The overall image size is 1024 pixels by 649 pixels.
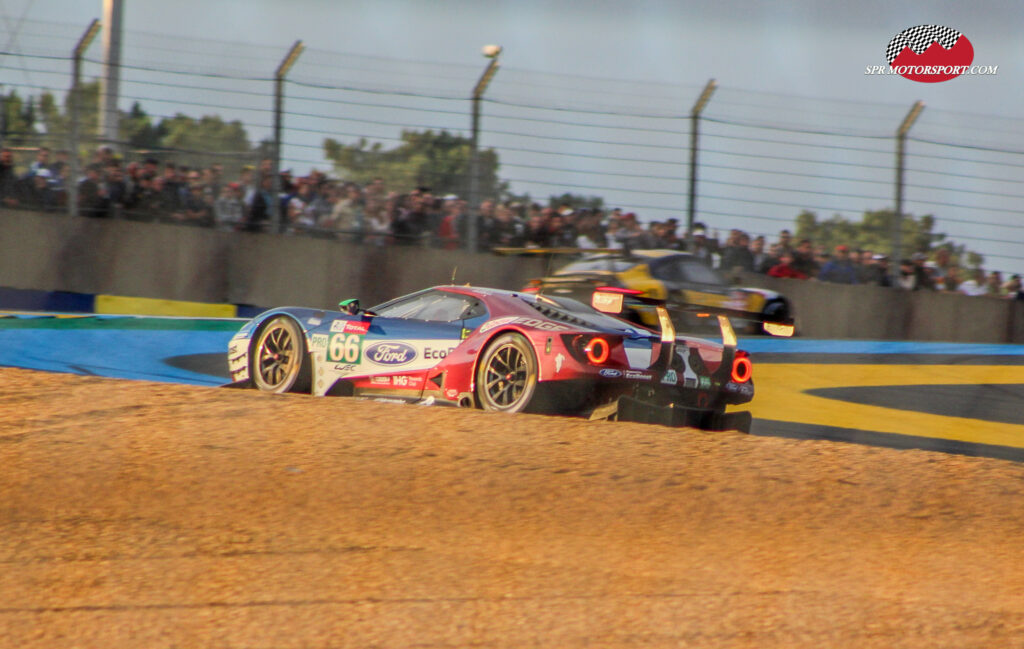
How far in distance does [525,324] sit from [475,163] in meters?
6.08

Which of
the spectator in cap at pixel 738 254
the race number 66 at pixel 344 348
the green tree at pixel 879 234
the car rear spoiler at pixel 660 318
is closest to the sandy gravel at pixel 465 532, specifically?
the car rear spoiler at pixel 660 318

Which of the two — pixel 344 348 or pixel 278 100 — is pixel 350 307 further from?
pixel 278 100

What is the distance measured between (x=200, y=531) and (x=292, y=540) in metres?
0.36

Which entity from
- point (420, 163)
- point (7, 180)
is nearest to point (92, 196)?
point (7, 180)

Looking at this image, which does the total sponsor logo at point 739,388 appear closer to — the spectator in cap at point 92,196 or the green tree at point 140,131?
the green tree at point 140,131

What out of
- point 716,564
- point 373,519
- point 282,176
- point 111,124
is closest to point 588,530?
point 716,564

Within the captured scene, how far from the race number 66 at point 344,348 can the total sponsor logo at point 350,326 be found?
0.11ft

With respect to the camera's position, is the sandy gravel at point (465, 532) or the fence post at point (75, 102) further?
the fence post at point (75, 102)

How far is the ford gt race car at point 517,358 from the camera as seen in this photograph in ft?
21.6

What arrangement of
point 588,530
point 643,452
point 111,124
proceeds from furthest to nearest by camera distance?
point 111,124 → point 643,452 → point 588,530

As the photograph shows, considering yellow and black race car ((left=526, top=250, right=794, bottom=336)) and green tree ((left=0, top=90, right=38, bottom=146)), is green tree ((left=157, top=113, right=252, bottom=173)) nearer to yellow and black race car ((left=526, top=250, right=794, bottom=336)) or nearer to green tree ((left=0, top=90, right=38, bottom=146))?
green tree ((left=0, top=90, right=38, bottom=146))

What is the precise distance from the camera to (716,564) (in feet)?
13.8

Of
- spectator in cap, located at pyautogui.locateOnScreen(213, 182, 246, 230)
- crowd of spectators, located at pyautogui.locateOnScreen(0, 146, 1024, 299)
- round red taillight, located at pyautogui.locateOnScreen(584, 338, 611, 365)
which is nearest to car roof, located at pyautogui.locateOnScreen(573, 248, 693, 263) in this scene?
crowd of spectators, located at pyautogui.locateOnScreen(0, 146, 1024, 299)

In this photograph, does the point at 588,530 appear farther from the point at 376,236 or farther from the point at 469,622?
the point at 376,236
